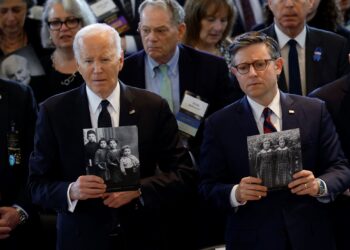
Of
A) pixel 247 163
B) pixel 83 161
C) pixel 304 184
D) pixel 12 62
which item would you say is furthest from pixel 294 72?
pixel 12 62

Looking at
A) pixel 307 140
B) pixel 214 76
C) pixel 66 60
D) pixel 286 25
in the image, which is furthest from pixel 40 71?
pixel 307 140

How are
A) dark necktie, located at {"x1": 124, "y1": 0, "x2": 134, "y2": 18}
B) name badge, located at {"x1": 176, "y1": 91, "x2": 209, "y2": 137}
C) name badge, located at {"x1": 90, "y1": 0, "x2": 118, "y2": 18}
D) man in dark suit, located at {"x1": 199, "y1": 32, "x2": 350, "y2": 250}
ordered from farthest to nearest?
1. dark necktie, located at {"x1": 124, "y1": 0, "x2": 134, "y2": 18}
2. name badge, located at {"x1": 90, "y1": 0, "x2": 118, "y2": 18}
3. name badge, located at {"x1": 176, "y1": 91, "x2": 209, "y2": 137}
4. man in dark suit, located at {"x1": 199, "y1": 32, "x2": 350, "y2": 250}

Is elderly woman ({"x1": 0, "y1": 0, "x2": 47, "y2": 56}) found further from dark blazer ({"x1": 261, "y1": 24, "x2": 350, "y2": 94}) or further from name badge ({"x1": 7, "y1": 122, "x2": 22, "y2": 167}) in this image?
dark blazer ({"x1": 261, "y1": 24, "x2": 350, "y2": 94})

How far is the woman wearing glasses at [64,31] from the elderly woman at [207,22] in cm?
67

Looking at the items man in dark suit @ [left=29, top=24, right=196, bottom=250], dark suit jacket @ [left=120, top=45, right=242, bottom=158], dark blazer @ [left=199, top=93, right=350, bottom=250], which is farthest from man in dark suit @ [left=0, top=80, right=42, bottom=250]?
dark blazer @ [left=199, top=93, right=350, bottom=250]

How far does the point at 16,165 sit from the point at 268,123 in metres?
1.51

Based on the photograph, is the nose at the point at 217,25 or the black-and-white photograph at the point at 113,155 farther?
the nose at the point at 217,25

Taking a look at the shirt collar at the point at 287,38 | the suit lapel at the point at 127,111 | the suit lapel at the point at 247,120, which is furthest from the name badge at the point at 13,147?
the shirt collar at the point at 287,38

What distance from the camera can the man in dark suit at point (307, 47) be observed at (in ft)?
15.9

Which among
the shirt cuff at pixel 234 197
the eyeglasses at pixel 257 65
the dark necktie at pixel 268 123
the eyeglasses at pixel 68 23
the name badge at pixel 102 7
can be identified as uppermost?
the name badge at pixel 102 7

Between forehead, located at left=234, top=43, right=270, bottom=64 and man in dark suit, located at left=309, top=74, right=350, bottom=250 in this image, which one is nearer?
forehead, located at left=234, top=43, right=270, bottom=64

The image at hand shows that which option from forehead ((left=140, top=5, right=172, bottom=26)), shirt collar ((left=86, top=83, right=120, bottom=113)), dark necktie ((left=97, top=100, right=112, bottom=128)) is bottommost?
dark necktie ((left=97, top=100, right=112, bottom=128))

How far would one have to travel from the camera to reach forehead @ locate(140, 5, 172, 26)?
481 centimetres

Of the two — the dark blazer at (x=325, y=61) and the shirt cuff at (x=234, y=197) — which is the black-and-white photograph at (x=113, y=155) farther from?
the dark blazer at (x=325, y=61)
